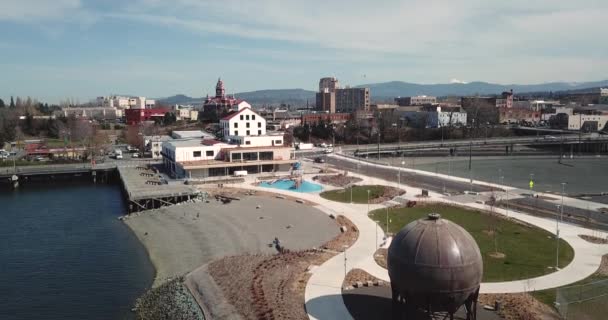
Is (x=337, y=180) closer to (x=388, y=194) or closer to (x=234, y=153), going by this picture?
(x=388, y=194)

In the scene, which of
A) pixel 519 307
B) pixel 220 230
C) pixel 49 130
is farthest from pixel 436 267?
pixel 49 130

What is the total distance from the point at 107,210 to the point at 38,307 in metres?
27.2

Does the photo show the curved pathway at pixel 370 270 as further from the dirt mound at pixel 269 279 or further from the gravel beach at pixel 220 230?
the gravel beach at pixel 220 230

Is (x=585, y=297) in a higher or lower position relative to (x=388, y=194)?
lower

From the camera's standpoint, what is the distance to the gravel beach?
1409 inches

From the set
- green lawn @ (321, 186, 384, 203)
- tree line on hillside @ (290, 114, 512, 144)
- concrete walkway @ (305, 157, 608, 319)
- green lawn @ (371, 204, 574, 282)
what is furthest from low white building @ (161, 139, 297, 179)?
tree line on hillside @ (290, 114, 512, 144)

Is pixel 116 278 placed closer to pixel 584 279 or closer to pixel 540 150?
pixel 584 279

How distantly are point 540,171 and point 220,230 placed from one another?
63.5 metres

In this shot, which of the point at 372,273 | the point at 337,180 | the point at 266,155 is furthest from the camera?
the point at 266,155

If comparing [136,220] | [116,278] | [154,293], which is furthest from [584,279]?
[136,220]

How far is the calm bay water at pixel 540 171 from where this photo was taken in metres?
66.8

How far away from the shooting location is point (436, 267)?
20.0 m

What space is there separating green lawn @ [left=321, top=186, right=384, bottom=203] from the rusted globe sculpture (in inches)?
1232

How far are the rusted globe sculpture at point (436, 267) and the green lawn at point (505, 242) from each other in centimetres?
939
